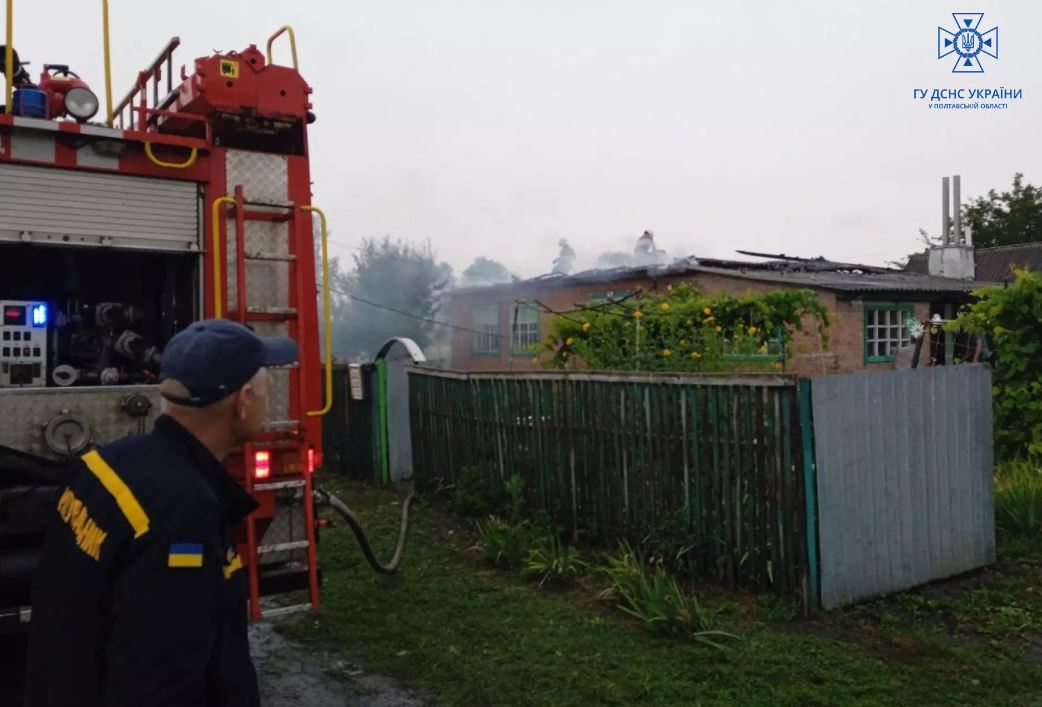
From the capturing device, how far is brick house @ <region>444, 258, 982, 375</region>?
17.7m

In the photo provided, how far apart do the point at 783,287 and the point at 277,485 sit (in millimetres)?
14570

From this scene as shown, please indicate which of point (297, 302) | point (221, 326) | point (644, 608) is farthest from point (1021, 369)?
point (221, 326)

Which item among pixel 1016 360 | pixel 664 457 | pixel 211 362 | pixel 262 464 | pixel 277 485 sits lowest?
pixel 664 457

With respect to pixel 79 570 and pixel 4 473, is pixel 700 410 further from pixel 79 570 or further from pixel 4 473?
pixel 79 570

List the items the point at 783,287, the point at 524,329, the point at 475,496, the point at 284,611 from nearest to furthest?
1. the point at 284,611
2. the point at 475,496
3. the point at 783,287
4. the point at 524,329

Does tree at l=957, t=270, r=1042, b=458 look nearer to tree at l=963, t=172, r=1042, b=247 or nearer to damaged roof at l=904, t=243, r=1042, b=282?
damaged roof at l=904, t=243, r=1042, b=282

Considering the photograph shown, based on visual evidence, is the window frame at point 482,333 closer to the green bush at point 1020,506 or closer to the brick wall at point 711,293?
the brick wall at point 711,293

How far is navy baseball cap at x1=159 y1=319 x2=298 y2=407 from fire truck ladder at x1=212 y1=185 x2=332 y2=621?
2.49 metres

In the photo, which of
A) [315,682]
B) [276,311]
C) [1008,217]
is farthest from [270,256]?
[1008,217]

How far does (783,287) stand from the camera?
17.8 m

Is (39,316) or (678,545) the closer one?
(39,316)

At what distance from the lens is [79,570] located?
6.47 ft

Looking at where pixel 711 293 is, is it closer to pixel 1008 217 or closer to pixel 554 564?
pixel 554 564

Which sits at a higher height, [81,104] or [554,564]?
[81,104]
